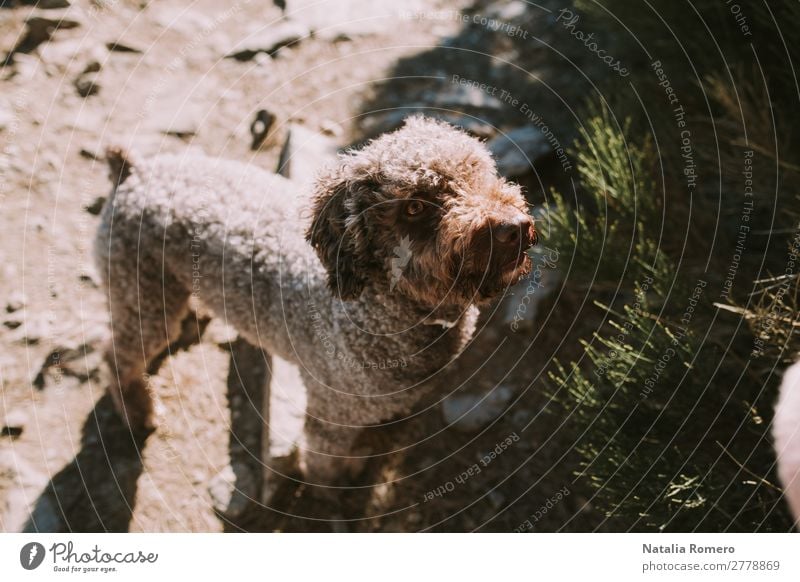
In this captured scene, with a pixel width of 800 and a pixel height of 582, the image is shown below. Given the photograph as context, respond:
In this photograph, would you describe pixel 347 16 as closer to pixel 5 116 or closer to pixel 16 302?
pixel 5 116

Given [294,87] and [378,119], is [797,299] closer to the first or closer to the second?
[378,119]

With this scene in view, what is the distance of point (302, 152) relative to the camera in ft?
17.9

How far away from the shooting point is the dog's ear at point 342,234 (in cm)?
295

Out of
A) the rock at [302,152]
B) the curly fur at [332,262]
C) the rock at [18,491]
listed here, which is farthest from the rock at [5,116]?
the rock at [18,491]

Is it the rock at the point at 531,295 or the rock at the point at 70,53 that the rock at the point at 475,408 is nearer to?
the rock at the point at 531,295

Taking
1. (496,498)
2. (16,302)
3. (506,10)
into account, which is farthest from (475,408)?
(506,10)

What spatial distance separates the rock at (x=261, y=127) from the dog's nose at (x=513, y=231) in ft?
13.6

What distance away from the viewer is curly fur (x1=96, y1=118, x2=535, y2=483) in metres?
2.87

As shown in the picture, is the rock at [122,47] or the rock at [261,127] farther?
the rock at [122,47]

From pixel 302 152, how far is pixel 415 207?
2.88m

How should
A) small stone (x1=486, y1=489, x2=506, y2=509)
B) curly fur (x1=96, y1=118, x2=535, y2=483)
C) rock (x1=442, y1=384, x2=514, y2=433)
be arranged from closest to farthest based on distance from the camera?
curly fur (x1=96, y1=118, x2=535, y2=483) < small stone (x1=486, y1=489, x2=506, y2=509) < rock (x1=442, y1=384, x2=514, y2=433)

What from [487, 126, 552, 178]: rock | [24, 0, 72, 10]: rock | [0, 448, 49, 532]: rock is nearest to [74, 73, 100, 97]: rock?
[24, 0, 72, 10]: rock

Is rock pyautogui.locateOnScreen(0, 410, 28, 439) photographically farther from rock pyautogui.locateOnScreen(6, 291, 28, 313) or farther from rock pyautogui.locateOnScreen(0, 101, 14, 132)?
rock pyautogui.locateOnScreen(0, 101, 14, 132)

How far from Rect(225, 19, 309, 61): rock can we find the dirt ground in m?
0.05
